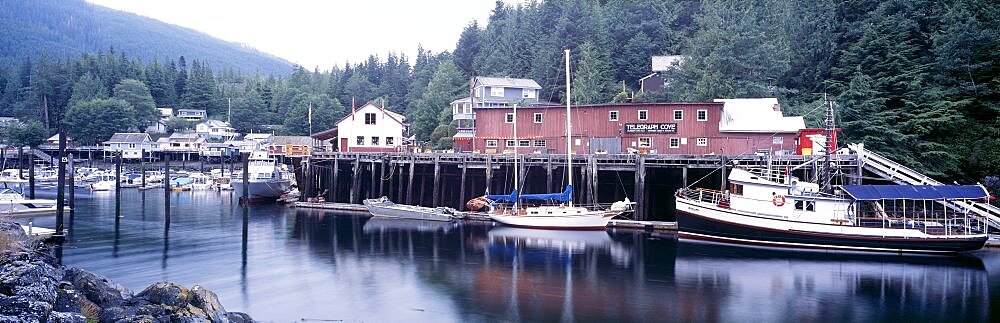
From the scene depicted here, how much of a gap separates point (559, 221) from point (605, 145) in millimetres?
10056

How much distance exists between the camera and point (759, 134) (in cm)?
4788

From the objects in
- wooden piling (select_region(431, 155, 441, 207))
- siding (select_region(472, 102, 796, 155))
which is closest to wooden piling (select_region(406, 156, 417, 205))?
wooden piling (select_region(431, 155, 441, 207))

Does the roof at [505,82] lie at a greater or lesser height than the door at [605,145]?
greater

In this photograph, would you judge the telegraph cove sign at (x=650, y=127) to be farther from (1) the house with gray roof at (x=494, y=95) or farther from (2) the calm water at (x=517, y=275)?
(1) the house with gray roof at (x=494, y=95)

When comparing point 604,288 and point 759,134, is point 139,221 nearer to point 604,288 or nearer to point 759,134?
point 604,288

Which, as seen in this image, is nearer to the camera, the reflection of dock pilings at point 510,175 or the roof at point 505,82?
the reflection of dock pilings at point 510,175

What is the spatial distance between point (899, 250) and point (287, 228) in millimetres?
35386

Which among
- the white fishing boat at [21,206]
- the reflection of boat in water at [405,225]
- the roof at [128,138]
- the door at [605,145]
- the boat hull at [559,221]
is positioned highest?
the roof at [128,138]

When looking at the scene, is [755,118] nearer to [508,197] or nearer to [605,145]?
[605,145]

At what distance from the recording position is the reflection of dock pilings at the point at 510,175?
43406 millimetres

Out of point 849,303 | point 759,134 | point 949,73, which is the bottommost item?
point 849,303

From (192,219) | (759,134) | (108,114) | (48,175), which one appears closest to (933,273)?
(759,134)

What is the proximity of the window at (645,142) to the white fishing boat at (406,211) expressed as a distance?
46.0 feet

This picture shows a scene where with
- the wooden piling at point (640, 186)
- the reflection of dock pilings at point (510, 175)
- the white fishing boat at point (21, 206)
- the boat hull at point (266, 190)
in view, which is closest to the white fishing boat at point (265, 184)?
the boat hull at point (266, 190)
